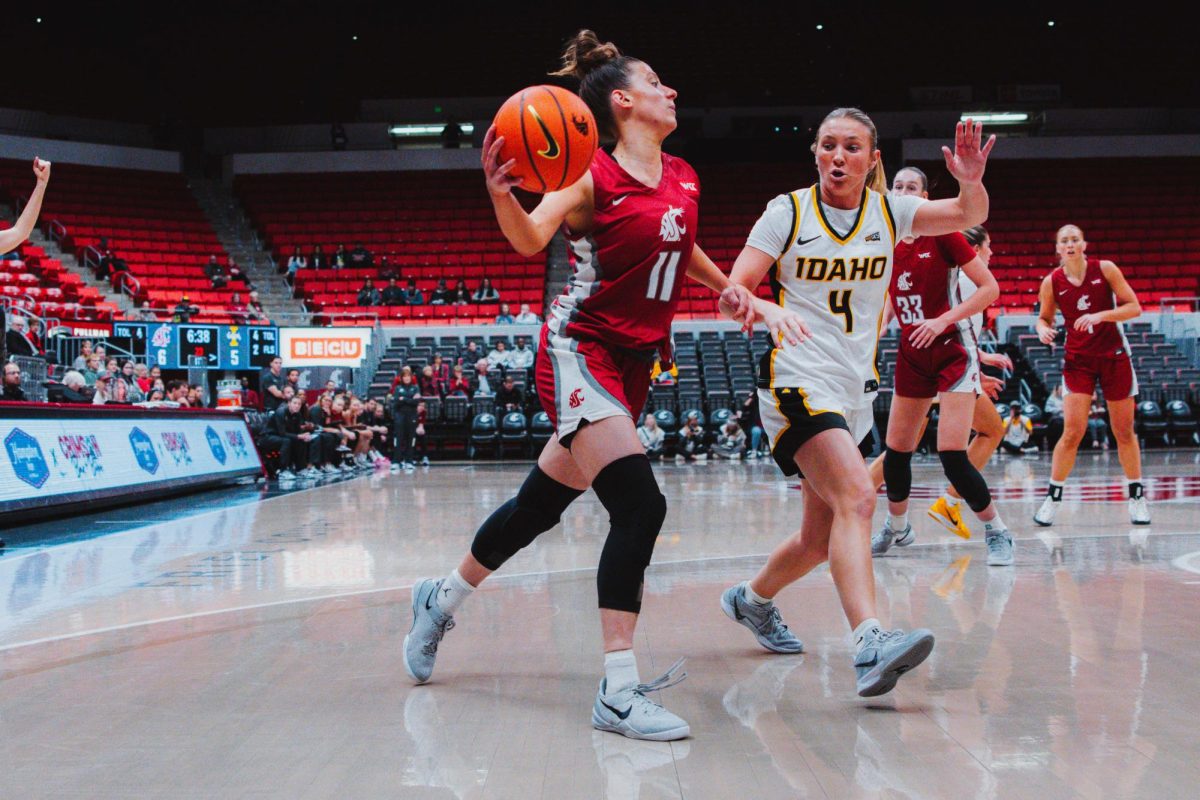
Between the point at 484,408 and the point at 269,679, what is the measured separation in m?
15.8

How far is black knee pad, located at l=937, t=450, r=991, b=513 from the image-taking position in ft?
18.1

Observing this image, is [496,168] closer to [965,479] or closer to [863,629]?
[863,629]

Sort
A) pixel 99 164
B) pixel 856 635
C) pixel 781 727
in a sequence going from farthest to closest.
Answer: pixel 99 164 < pixel 856 635 < pixel 781 727

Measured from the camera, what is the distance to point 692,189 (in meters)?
3.21

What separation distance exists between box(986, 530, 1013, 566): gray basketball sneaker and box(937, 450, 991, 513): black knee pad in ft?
0.51

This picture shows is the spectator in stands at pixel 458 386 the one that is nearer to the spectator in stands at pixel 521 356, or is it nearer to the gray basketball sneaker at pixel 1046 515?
the spectator in stands at pixel 521 356

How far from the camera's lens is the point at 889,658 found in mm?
2732

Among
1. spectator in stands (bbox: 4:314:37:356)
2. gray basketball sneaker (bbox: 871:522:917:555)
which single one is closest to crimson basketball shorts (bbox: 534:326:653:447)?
gray basketball sneaker (bbox: 871:522:917:555)

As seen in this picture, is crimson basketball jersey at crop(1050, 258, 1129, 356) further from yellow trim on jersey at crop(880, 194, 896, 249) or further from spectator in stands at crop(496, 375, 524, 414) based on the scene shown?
spectator in stands at crop(496, 375, 524, 414)

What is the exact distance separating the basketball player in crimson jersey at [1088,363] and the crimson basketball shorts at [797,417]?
4395 mm

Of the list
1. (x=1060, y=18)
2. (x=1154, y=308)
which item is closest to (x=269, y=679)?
(x=1154, y=308)

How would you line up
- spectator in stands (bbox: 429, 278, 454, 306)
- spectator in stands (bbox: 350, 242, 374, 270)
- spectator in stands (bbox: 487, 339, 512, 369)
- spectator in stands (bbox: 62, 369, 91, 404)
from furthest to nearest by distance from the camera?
spectator in stands (bbox: 350, 242, 374, 270)
spectator in stands (bbox: 429, 278, 454, 306)
spectator in stands (bbox: 487, 339, 512, 369)
spectator in stands (bbox: 62, 369, 91, 404)

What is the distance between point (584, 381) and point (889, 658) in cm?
110

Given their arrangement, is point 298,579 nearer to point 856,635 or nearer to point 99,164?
point 856,635
